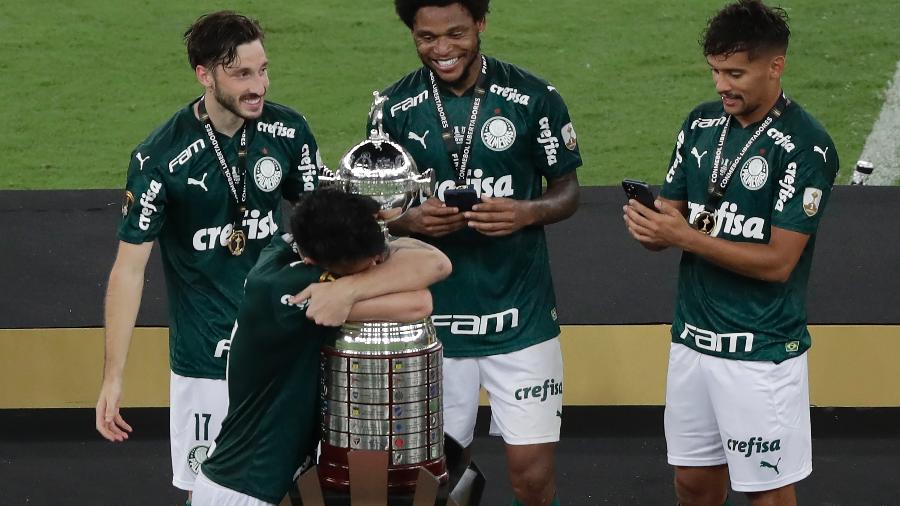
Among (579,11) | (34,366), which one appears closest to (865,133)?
(579,11)

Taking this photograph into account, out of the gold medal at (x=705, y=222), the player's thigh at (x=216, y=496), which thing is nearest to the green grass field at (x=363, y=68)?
the gold medal at (x=705, y=222)

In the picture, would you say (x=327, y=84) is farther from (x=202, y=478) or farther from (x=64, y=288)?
(x=202, y=478)

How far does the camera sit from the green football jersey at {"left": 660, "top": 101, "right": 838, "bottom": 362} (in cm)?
378

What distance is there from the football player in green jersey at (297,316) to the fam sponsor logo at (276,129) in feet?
2.86

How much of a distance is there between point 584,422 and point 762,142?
2133mm

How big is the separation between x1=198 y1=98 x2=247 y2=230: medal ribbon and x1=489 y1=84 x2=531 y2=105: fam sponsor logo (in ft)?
2.41

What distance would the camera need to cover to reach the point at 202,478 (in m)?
3.28

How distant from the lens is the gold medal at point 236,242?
3.99 metres

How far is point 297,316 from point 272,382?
0.18 m

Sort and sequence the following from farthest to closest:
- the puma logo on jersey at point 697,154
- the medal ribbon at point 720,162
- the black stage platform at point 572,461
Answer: the black stage platform at point 572,461 → the puma logo on jersey at point 697,154 → the medal ribbon at point 720,162

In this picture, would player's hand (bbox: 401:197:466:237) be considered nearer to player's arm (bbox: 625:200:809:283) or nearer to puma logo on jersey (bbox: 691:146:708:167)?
player's arm (bbox: 625:200:809:283)

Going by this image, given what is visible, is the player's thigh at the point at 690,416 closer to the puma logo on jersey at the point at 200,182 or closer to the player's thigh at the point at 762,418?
the player's thigh at the point at 762,418

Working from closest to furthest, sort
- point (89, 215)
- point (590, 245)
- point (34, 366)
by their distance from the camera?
point (34, 366) < point (590, 245) < point (89, 215)

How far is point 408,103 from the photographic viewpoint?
4.14 meters
